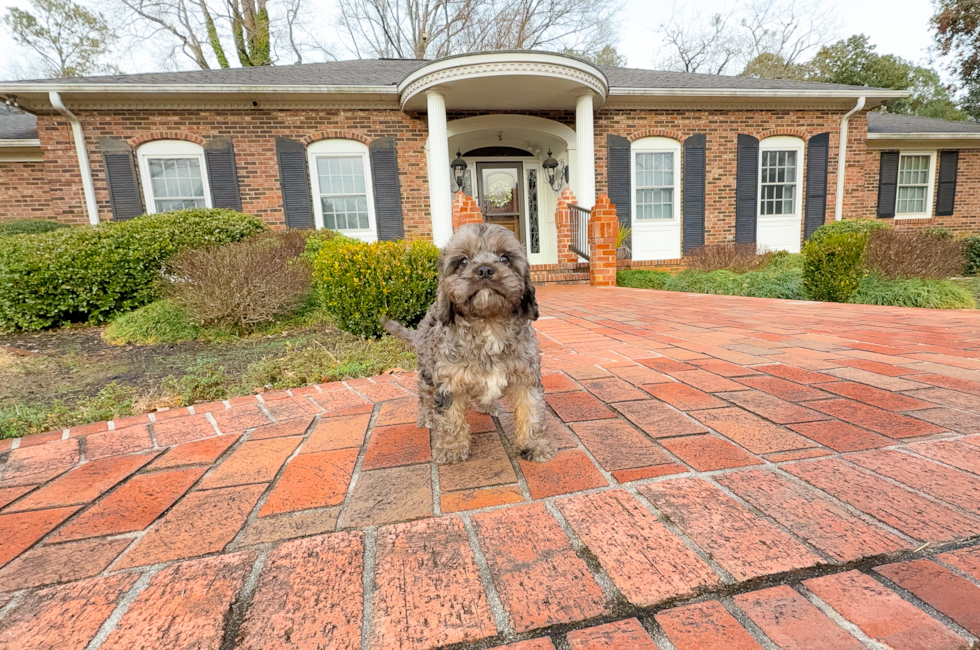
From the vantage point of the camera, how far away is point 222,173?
32.1 feet

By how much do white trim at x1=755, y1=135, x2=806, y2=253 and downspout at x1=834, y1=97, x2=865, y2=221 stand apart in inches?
40.6

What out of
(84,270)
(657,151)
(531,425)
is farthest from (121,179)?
(657,151)

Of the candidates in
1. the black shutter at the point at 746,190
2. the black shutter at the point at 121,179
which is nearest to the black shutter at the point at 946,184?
the black shutter at the point at 746,190

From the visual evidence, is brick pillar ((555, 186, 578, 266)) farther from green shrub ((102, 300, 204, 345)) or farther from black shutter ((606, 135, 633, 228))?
green shrub ((102, 300, 204, 345))

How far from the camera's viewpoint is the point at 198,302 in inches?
206

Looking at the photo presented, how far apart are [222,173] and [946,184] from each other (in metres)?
19.5

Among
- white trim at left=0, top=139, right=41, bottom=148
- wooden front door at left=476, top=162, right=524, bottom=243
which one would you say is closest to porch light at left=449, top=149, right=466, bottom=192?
wooden front door at left=476, top=162, right=524, bottom=243

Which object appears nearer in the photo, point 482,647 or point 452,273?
point 482,647

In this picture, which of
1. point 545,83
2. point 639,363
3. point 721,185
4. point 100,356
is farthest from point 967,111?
point 100,356

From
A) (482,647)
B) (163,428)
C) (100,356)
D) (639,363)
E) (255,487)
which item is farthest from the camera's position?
(100,356)

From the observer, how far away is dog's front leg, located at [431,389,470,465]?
1.80m

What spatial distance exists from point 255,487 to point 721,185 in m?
12.6

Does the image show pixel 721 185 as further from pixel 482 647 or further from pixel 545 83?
pixel 482 647

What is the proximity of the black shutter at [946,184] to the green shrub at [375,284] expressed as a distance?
645 inches
